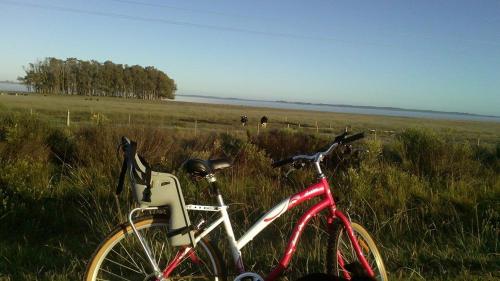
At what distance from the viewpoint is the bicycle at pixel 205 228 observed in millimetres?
2734

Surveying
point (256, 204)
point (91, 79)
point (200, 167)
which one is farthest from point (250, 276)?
point (91, 79)

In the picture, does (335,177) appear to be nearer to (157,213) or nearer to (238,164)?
(238,164)

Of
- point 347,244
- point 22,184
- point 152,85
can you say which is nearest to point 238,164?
point 22,184

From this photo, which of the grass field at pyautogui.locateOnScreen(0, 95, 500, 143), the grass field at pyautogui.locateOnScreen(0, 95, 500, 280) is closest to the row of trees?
the grass field at pyautogui.locateOnScreen(0, 95, 500, 143)

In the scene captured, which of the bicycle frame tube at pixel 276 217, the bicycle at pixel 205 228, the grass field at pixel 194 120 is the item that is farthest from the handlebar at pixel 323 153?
the grass field at pixel 194 120

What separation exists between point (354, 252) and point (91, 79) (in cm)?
14532

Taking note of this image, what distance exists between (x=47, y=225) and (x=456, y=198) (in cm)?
506

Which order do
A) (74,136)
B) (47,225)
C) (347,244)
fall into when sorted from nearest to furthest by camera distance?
1. (347,244)
2. (47,225)
3. (74,136)

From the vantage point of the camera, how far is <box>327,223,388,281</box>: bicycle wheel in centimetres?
300

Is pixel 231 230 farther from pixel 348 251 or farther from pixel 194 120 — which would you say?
pixel 194 120

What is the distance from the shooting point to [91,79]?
139 meters

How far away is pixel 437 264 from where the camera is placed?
14.0 ft

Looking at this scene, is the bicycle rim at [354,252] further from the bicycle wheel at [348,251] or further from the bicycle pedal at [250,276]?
the bicycle pedal at [250,276]

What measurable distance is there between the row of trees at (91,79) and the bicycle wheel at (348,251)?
14109 cm
